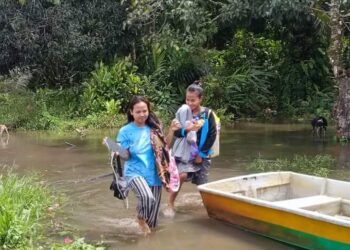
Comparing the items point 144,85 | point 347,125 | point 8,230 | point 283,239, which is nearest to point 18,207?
point 8,230

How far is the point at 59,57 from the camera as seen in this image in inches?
664

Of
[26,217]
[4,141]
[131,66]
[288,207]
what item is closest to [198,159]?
[288,207]

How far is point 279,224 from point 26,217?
2.48 meters

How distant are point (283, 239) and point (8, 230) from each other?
267 centimetres

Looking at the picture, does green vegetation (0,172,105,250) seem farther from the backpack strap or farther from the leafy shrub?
the leafy shrub

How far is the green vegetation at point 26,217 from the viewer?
5.04 meters

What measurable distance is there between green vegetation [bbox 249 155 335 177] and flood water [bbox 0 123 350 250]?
0.66ft

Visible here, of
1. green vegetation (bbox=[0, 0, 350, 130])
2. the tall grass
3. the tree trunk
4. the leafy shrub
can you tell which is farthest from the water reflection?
the tree trunk

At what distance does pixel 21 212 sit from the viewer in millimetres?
5688

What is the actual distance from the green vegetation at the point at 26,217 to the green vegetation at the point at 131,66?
321 inches

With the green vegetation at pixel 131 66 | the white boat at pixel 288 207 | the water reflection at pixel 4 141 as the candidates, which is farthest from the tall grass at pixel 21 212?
the green vegetation at pixel 131 66

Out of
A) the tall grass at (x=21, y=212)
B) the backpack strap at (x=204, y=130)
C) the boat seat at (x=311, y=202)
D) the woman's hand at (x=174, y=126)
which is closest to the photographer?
the tall grass at (x=21, y=212)

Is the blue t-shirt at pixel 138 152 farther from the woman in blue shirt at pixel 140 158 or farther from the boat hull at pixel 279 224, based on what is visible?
the boat hull at pixel 279 224

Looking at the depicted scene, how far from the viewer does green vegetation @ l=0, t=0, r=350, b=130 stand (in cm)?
1563
